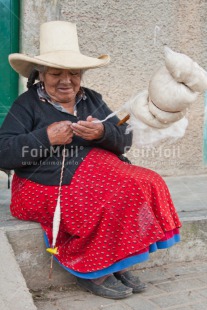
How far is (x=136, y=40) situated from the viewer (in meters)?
4.52

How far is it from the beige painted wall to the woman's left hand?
1.76 meters

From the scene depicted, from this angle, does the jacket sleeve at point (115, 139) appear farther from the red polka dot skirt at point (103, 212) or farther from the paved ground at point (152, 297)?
the paved ground at point (152, 297)

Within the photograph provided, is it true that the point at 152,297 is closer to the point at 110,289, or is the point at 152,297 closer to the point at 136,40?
the point at 110,289

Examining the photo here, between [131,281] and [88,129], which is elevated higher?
[88,129]

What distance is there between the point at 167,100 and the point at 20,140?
80cm

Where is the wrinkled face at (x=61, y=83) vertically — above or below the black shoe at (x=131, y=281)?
above

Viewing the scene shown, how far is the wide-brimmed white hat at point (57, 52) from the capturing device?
9.12 ft

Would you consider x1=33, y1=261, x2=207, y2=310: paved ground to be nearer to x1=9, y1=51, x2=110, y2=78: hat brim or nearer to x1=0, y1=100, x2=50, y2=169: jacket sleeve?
x1=0, y1=100, x2=50, y2=169: jacket sleeve

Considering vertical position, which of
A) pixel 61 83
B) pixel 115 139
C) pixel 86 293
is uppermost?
pixel 61 83

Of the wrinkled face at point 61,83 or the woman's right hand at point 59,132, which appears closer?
the woman's right hand at point 59,132

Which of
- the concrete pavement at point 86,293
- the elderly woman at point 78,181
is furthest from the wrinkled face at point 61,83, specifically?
the concrete pavement at point 86,293

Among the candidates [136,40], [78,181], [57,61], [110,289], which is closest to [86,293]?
[110,289]

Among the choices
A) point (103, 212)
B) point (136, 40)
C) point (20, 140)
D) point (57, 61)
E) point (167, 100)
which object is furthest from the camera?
point (136, 40)

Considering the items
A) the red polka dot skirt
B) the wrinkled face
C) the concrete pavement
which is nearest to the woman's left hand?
the red polka dot skirt
